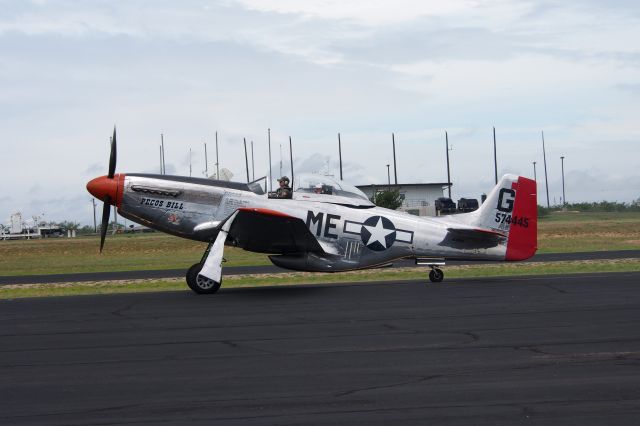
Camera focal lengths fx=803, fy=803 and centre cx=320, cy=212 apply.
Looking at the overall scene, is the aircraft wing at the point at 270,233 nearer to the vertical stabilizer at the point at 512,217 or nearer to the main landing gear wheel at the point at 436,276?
the main landing gear wheel at the point at 436,276

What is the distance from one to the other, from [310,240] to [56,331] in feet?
24.1

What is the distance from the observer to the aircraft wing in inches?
675

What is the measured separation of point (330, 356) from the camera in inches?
364

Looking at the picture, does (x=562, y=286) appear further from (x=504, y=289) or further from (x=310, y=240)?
(x=310, y=240)

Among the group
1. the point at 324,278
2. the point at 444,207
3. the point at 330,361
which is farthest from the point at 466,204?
the point at 330,361

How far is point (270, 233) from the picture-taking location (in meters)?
17.9

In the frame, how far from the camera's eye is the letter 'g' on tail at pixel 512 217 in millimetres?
19969

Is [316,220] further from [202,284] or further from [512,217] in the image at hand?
[512,217]

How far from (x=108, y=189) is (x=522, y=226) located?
1010 centimetres

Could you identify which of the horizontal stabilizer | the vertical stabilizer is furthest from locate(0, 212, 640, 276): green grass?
the vertical stabilizer

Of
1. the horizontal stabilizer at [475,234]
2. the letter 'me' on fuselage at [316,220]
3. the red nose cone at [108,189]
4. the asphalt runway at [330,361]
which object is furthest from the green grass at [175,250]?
the asphalt runway at [330,361]

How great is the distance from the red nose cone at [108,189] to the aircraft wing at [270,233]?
9.51 feet

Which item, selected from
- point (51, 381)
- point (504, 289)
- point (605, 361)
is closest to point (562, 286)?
point (504, 289)

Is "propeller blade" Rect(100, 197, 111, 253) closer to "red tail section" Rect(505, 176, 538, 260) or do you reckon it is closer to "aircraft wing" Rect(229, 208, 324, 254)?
"aircraft wing" Rect(229, 208, 324, 254)
